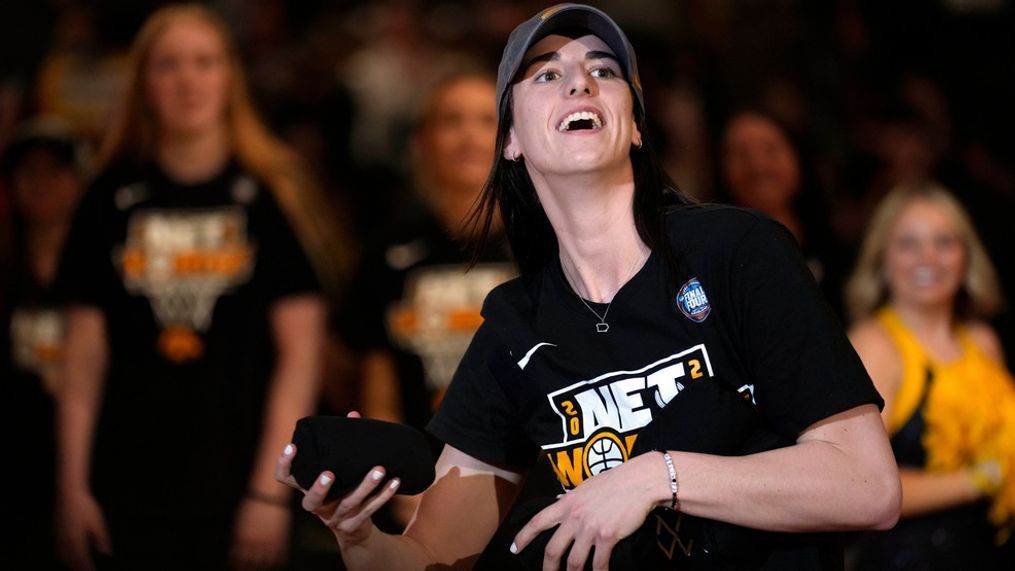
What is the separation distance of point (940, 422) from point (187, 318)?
7.89 feet

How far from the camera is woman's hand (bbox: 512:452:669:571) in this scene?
2.16 meters

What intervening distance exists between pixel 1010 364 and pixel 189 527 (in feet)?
9.98

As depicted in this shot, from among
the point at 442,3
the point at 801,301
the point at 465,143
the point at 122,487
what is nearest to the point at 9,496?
the point at 122,487

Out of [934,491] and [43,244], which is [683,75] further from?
[934,491]

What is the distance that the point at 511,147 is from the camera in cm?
267

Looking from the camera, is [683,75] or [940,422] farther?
[683,75]

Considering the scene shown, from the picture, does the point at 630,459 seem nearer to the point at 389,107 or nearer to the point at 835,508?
the point at 835,508

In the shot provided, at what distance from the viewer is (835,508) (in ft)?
7.04

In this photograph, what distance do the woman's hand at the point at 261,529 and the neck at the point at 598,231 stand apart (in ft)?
6.41

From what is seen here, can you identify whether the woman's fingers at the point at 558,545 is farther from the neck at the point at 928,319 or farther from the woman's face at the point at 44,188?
the woman's face at the point at 44,188

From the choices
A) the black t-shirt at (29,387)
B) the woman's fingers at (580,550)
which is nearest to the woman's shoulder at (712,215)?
the woman's fingers at (580,550)

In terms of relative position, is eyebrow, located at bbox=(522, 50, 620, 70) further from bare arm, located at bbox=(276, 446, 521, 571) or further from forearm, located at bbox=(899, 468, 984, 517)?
forearm, located at bbox=(899, 468, 984, 517)

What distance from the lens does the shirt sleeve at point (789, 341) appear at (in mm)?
2180

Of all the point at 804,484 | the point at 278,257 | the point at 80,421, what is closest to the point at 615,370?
the point at 804,484
